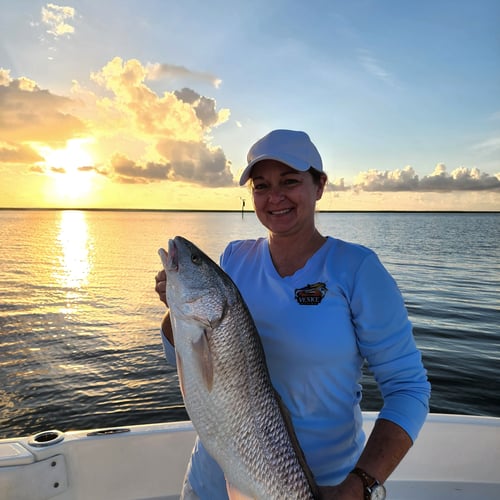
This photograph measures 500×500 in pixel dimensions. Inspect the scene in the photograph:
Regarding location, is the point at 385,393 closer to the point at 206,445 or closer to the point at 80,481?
the point at 206,445

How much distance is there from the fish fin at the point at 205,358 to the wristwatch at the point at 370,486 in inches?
30.8

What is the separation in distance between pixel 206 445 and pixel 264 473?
0.31m

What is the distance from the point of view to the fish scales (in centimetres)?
208

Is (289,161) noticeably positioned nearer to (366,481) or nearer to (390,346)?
(390,346)

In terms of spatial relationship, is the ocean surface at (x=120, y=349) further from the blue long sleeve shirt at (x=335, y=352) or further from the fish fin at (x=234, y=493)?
the fish fin at (x=234, y=493)

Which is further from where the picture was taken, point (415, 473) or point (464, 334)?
point (464, 334)

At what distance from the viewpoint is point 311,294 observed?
227 centimetres

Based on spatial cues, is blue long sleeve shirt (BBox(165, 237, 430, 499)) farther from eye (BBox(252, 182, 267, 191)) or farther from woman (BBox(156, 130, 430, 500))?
eye (BBox(252, 182, 267, 191))

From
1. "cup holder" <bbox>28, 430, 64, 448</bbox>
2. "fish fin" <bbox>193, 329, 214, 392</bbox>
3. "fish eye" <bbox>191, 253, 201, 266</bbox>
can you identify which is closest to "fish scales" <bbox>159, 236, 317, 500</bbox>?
"fish fin" <bbox>193, 329, 214, 392</bbox>

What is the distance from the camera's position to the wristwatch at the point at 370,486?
1964 millimetres

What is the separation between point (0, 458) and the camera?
11.7 ft

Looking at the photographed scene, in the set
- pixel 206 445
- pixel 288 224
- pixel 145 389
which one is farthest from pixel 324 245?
pixel 145 389

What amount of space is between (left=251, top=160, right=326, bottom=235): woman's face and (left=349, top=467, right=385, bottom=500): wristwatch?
1.24m

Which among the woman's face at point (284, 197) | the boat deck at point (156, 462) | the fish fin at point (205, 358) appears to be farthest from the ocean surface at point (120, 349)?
the boat deck at point (156, 462)
